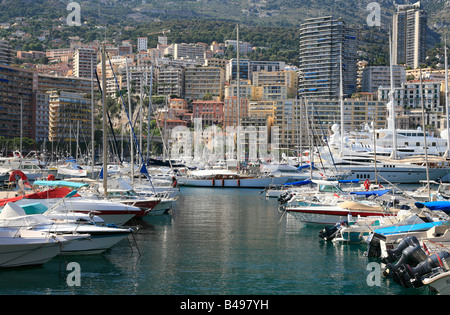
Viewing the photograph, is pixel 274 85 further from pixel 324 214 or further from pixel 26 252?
pixel 26 252

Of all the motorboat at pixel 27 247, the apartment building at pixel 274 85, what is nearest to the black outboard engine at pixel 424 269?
the motorboat at pixel 27 247

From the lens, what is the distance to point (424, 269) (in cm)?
1617

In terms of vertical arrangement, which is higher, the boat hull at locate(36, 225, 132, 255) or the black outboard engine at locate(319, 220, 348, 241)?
the boat hull at locate(36, 225, 132, 255)

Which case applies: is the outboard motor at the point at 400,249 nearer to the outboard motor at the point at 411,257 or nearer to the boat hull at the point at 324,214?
the outboard motor at the point at 411,257

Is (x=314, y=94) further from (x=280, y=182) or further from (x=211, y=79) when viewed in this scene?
(x=280, y=182)

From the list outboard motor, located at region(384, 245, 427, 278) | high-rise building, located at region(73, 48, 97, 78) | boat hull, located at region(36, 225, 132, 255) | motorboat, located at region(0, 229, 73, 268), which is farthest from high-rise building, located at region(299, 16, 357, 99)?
motorboat, located at region(0, 229, 73, 268)

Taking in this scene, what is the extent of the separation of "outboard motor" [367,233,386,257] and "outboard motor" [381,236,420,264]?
1.97 m

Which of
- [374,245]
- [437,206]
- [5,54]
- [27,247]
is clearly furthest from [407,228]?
[5,54]

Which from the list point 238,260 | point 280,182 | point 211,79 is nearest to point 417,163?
point 280,182

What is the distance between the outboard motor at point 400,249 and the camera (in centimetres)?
1781

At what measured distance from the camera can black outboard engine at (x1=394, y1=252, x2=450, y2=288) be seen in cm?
1602

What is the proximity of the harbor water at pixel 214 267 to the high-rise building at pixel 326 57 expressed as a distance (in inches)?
4762

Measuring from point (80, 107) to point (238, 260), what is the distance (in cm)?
10879

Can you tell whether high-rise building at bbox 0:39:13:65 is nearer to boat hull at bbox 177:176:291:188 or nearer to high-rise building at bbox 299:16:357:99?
high-rise building at bbox 299:16:357:99
